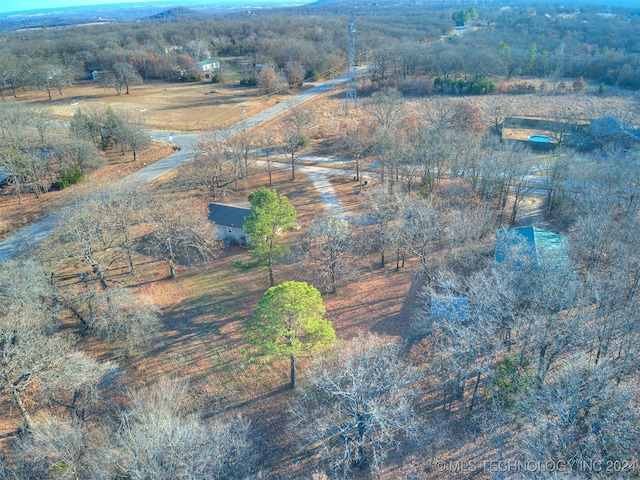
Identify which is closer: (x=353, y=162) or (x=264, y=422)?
(x=264, y=422)

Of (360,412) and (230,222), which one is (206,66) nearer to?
(230,222)

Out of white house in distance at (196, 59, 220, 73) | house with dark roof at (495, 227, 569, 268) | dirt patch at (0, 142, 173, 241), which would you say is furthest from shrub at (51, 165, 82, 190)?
white house in distance at (196, 59, 220, 73)

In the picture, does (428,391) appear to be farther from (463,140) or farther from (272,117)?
(272,117)

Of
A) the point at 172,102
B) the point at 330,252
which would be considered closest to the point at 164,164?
the point at 330,252

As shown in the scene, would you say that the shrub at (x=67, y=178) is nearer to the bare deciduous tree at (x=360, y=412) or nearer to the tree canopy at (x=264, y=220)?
the tree canopy at (x=264, y=220)

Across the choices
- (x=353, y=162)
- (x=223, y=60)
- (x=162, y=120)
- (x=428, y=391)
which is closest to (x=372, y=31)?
(x=223, y=60)

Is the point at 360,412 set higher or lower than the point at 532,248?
lower

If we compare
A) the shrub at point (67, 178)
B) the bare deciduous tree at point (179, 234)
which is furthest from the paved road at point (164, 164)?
the bare deciduous tree at point (179, 234)
